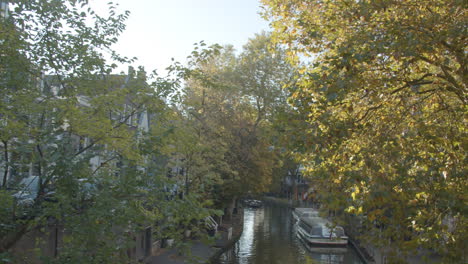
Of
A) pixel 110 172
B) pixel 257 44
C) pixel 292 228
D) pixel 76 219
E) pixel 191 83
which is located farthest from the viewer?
pixel 292 228

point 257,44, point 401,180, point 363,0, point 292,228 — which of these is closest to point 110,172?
point 401,180

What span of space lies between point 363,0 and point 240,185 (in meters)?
28.8

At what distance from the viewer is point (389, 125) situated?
35.9 feet

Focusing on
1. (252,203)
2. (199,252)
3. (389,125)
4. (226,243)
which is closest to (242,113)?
(226,243)

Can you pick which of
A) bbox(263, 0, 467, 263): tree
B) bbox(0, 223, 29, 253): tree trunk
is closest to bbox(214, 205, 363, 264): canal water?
bbox(263, 0, 467, 263): tree

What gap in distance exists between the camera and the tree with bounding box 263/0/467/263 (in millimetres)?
8953

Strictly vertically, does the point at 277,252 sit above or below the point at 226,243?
below

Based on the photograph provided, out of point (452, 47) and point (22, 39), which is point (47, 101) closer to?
point (22, 39)

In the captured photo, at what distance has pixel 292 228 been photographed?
54906mm

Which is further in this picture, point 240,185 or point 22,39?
point 240,185

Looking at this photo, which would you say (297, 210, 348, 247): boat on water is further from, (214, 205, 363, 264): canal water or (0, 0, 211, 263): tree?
A: (0, 0, 211, 263): tree

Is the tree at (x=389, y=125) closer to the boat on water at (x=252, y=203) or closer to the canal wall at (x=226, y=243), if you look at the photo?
the canal wall at (x=226, y=243)

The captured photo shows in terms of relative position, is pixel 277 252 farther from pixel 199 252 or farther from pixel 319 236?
pixel 199 252

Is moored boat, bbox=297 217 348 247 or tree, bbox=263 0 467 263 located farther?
moored boat, bbox=297 217 348 247
